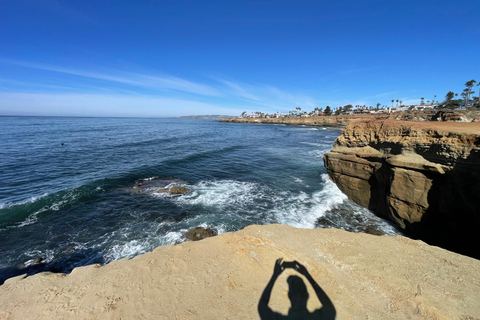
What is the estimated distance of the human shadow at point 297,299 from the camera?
4.68m

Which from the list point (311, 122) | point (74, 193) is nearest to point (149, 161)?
point (74, 193)

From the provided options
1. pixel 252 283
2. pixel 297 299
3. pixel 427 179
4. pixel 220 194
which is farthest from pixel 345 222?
pixel 220 194

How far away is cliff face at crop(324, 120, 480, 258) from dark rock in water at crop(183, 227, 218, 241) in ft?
34.1

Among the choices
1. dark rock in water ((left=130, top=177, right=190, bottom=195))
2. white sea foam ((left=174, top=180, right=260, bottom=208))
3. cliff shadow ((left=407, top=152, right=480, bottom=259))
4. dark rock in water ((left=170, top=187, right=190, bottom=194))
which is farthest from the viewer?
dark rock in water ((left=130, top=177, right=190, bottom=195))

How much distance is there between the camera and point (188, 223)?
11453mm

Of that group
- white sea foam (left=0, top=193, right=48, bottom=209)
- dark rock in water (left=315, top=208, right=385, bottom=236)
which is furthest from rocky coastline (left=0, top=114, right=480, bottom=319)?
white sea foam (left=0, top=193, right=48, bottom=209)

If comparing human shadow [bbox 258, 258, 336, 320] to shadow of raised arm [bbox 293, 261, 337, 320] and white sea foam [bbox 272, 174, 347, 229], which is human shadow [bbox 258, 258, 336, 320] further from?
white sea foam [bbox 272, 174, 347, 229]

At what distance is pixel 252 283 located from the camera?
18.1ft

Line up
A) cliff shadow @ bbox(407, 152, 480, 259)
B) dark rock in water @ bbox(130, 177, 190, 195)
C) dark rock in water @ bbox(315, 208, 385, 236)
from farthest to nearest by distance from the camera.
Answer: dark rock in water @ bbox(130, 177, 190, 195) → dark rock in water @ bbox(315, 208, 385, 236) → cliff shadow @ bbox(407, 152, 480, 259)

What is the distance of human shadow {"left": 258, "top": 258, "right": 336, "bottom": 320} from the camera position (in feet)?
15.4

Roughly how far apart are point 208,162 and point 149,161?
736 cm

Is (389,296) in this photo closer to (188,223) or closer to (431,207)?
(431,207)

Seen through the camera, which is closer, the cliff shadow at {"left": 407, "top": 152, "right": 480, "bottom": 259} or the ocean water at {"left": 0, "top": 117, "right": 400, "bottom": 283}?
the cliff shadow at {"left": 407, "top": 152, "right": 480, "bottom": 259}

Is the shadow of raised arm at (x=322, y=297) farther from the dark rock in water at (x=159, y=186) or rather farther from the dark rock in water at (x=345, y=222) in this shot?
the dark rock in water at (x=159, y=186)
